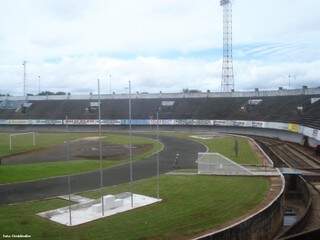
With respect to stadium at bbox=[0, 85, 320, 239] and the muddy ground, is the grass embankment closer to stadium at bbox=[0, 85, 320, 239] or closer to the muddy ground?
stadium at bbox=[0, 85, 320, 239]

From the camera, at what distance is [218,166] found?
3241 cm

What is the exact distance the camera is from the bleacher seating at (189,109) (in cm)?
7530

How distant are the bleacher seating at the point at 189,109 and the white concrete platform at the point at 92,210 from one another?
41.3 meters

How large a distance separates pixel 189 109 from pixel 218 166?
61.6m

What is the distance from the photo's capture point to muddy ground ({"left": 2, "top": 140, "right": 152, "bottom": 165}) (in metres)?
43.5

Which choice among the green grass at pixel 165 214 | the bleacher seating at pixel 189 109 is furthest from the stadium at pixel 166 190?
the bleacher seating at pixel 189 109

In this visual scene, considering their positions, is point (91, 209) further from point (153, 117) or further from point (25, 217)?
point (153, 117)

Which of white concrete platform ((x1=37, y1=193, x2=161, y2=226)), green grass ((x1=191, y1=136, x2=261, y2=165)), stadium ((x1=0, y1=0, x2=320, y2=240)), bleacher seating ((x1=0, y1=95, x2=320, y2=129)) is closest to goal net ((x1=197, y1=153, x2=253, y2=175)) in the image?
stadium ((x1=0, y1=0, x2=320, y2=240))

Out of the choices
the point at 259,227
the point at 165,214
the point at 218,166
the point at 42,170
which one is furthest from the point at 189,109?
the point at 165,214

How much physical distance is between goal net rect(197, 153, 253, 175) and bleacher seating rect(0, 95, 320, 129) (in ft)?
100

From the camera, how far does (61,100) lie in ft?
375

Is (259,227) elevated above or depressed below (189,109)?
below

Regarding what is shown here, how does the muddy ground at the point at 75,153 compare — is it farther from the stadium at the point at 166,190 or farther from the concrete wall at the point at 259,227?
the concrete wall at the point at 259,227

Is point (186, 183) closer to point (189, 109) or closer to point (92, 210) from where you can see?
point (92, 210)
